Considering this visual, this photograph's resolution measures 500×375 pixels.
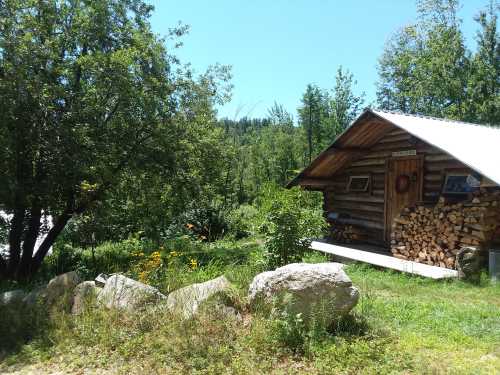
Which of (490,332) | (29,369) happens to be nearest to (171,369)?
(29,369)

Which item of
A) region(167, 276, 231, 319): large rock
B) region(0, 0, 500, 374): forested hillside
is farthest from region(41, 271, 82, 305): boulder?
region(167, 276, 231, 319): large rock

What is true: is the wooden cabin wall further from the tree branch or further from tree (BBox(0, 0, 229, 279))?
the tree branch

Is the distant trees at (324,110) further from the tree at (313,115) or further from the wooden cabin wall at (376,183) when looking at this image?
the wooden cabin wall at (376,183)

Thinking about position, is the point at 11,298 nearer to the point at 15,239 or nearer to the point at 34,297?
the point at 34,297

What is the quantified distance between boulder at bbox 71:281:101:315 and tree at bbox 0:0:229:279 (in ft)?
8.79

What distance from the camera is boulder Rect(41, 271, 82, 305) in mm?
5910

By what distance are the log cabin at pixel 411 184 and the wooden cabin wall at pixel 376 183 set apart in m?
0.02

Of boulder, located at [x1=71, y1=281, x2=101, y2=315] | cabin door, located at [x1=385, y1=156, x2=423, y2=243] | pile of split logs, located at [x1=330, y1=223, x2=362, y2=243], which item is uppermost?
cabin door, located at [x1=385, y1=156, x2=423, y2=243]

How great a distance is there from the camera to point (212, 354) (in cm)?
436

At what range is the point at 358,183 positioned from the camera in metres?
12.4

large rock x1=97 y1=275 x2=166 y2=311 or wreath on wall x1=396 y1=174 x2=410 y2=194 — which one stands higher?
wreath on wall x1=396 y1=174 x2=410 y2=194

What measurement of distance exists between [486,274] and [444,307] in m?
2.34

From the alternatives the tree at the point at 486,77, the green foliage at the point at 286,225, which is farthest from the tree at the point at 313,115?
the green foliage at the point at 286,225

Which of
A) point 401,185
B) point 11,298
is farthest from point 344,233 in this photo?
point 11,298
